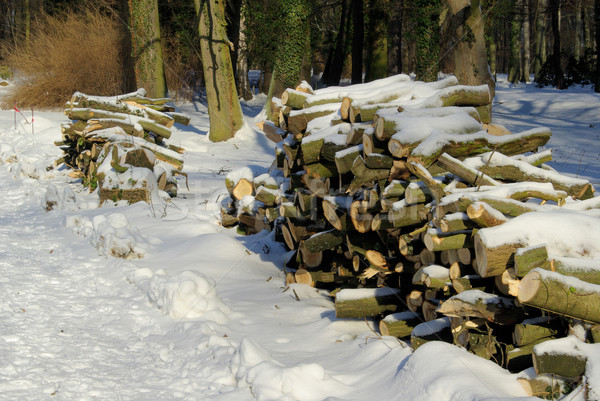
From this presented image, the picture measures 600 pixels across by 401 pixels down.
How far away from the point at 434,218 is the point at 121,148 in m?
6.84

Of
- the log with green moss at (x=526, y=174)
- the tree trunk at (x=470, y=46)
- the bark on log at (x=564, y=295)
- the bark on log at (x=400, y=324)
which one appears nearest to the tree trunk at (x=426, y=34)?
the tree trunk at (x=470, y=46)

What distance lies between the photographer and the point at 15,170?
38.6 feet

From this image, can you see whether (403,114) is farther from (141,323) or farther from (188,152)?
(188,152)

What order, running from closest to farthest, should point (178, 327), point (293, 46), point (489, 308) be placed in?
1. point (489, 308)
2. point (178, 327)
3. point (293, 46)

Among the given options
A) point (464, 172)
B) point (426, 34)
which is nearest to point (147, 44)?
point (426, 34)

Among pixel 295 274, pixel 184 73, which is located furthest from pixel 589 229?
pixel 184 73

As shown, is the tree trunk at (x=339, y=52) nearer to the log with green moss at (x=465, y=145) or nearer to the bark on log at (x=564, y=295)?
the log with green moss at (x=465, y=145)

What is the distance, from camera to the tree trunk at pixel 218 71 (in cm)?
1433

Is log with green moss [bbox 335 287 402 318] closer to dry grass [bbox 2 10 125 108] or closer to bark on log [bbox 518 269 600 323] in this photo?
bark on log [bbox 518 269 600 323]

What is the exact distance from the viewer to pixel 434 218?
13.5 feet

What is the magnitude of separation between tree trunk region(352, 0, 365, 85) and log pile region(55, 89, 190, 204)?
1164 cm

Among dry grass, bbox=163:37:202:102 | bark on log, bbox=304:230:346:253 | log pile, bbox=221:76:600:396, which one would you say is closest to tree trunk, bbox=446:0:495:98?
log pile, bbox=221:76:600:396

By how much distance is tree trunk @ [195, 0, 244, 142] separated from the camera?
1433 centimetres

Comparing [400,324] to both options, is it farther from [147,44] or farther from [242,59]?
[242,59]
